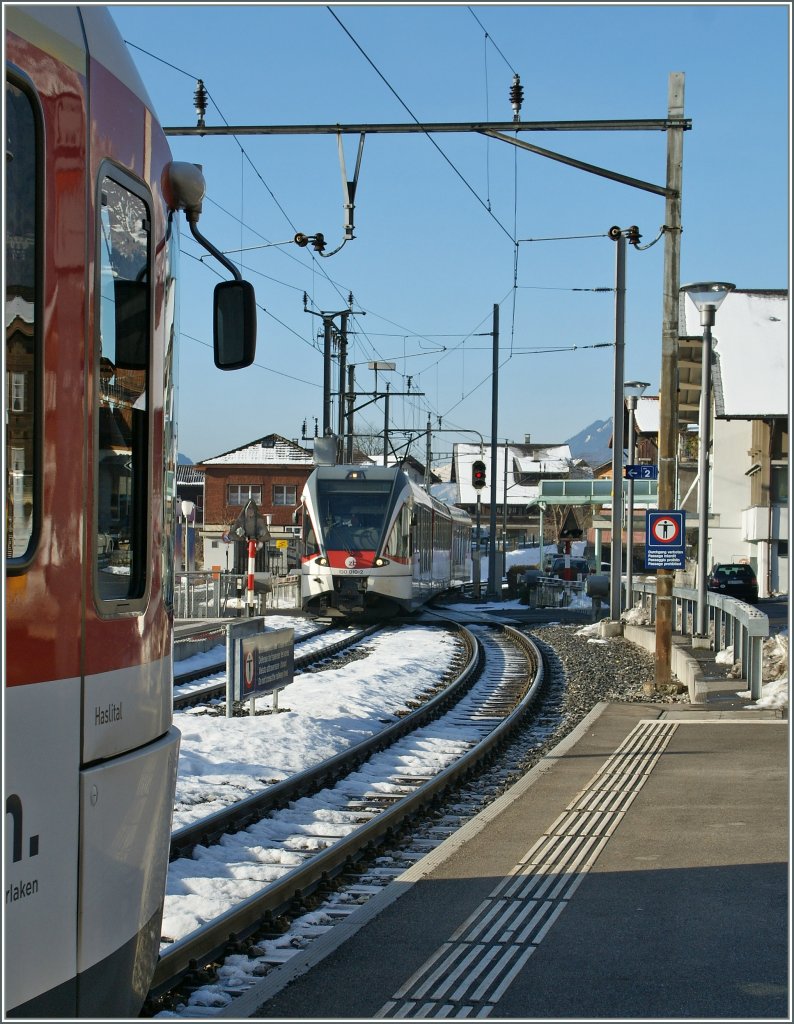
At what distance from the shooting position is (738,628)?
1759 centimetres

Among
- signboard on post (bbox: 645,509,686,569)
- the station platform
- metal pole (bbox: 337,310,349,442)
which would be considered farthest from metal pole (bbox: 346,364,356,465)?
the station platform

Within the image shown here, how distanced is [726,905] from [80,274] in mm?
4620

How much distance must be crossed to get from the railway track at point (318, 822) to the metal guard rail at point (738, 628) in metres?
2.70

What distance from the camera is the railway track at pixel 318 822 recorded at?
20.1 ft

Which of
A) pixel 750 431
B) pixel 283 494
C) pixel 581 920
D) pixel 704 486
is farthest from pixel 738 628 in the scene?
pixel 283 494

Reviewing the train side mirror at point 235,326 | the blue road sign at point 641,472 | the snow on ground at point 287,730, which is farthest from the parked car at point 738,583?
the train side mirror at point 235,326

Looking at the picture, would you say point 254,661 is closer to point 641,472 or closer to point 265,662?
point 265,662

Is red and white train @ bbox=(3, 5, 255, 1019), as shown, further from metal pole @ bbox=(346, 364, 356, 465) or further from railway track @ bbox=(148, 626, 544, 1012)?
metal pole @ bbox=(346, 364, 356, 465)

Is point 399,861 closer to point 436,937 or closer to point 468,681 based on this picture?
point 436,937

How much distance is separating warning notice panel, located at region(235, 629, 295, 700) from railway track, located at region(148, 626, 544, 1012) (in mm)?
1390

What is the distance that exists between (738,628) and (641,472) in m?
5.32

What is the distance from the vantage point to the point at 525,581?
43062 mm

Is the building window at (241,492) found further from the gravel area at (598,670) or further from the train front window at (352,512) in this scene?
the train front window at (352,512)

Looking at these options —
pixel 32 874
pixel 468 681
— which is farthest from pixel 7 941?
pixel 468 681
